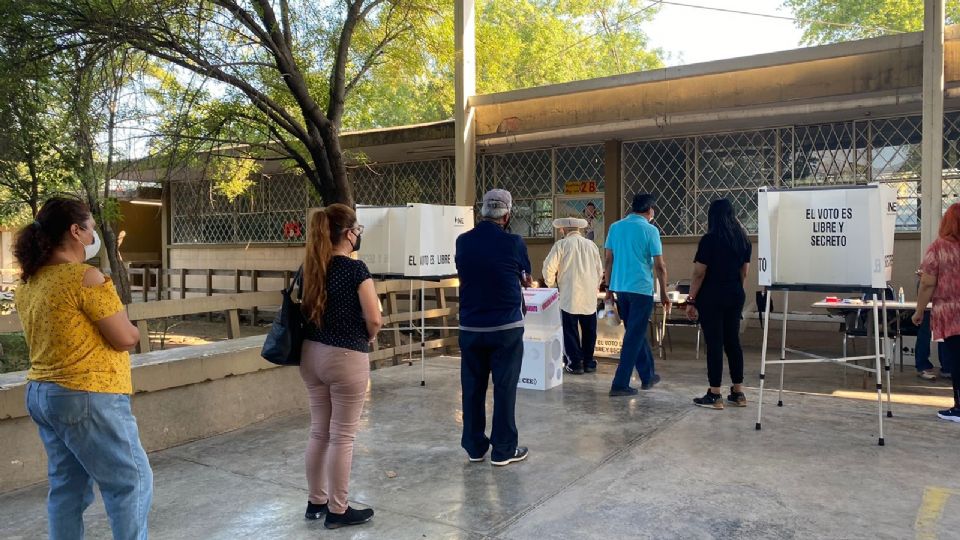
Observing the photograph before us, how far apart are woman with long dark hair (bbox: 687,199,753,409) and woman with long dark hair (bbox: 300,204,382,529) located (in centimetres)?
343

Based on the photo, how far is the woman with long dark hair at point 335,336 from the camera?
11.8 feet

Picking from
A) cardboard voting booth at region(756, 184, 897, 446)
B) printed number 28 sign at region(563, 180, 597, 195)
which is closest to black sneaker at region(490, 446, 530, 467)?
cardboard voting booth at region(756, 184, 897, 446)

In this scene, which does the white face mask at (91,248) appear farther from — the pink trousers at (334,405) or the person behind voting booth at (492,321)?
the person behind voting booth at (492,321)

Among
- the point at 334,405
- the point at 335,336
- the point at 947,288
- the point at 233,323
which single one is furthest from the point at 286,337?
the point at 947,288

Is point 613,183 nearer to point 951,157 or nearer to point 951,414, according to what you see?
point 951,157

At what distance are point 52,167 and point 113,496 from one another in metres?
8.69

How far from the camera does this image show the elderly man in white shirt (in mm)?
7852

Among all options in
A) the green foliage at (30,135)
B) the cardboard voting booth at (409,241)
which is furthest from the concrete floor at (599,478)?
the green foliage at (30,135)

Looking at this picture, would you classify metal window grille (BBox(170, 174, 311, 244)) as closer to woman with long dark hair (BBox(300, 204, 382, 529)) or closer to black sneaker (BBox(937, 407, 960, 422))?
woman with long dark hair (BBox(300, 204, 382, 529))

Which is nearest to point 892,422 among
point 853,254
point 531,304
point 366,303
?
point 853,254

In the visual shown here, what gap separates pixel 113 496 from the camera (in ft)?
9.40

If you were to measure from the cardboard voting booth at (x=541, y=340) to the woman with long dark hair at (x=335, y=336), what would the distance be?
141 inches

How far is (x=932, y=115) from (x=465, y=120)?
247 inches

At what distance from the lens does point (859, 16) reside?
99.7 feet
